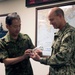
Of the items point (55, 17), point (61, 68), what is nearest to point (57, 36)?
point (55, 17)

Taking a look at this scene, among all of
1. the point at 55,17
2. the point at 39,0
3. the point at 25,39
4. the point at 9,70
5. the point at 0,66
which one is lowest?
the point at 0,66

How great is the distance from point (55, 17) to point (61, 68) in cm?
55

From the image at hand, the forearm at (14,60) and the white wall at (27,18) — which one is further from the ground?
the white wall at (27,18)

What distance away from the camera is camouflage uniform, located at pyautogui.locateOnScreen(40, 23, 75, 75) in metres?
1.88

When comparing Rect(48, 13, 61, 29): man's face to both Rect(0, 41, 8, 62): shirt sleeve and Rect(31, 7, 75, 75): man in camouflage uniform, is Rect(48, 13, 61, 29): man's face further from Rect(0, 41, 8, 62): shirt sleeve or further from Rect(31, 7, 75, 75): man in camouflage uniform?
Rect(0, 41, 8, 62): shirt sleeve

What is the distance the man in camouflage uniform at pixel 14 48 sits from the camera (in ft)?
7.20

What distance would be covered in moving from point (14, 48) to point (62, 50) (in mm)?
674

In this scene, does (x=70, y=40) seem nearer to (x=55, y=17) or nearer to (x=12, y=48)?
(x=55, y=17)

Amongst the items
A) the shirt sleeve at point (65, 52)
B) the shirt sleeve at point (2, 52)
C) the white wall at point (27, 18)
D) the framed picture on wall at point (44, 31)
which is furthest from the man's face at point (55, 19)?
the white wall at point (27, 18)

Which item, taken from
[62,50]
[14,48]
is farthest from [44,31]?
[62,50]

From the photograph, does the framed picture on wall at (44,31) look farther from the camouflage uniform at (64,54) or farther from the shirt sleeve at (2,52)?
the camouflage uniform at (64,54)

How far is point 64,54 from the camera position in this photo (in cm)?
187

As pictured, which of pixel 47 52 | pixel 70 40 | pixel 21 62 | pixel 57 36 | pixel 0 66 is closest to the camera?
pixel 70 40

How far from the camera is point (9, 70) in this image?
90.4 inches
